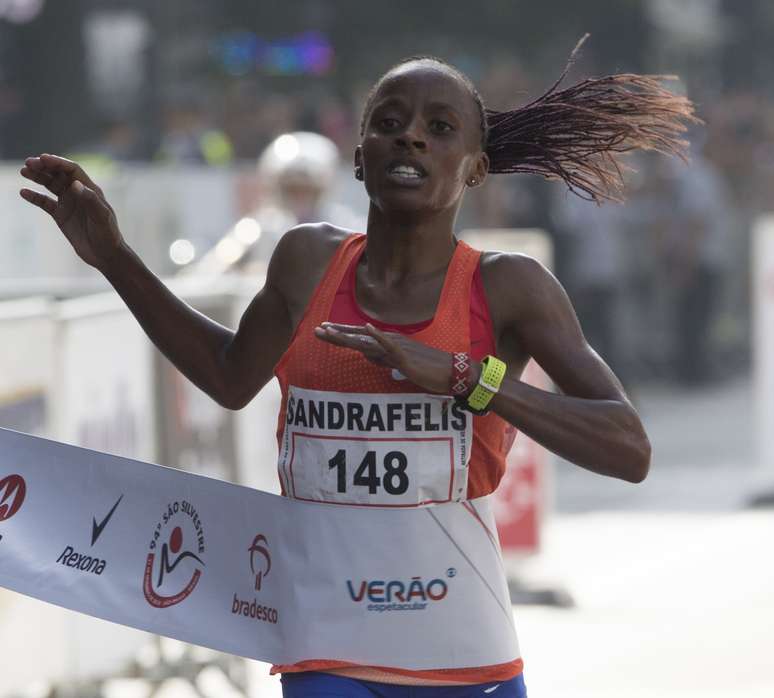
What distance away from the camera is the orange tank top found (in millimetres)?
3482

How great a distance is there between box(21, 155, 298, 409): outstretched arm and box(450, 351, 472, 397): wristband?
0.51 metres

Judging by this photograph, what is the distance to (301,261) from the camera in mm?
3703

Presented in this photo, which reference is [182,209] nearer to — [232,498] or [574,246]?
[574,246]

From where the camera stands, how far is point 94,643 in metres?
6.41

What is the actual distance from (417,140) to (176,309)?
2.15ft

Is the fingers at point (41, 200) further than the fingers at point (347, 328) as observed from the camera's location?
Yes

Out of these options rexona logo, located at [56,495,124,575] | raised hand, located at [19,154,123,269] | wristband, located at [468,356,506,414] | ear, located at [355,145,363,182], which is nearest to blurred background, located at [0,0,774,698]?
ear, located at [355,145,363,182]

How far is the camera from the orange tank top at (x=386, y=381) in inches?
137

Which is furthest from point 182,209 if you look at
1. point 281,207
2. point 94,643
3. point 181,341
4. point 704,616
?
point 181,341

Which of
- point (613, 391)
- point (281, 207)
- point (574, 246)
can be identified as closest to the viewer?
point (613, 391)

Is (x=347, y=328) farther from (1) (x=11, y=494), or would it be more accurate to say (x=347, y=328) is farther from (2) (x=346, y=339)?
(1) (x=11, y=494)

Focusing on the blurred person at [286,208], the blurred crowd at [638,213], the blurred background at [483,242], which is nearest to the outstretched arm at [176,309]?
the blurred background at [483,242]

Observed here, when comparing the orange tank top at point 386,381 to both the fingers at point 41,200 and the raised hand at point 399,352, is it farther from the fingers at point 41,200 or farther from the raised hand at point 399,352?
the fingers at point 41,200

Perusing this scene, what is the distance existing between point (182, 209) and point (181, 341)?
473 inches
